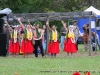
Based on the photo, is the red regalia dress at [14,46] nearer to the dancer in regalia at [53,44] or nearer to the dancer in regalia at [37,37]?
the dancer in regalia at [37,37]

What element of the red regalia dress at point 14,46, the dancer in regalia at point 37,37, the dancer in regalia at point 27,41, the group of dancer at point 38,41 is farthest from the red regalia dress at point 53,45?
the red regalia dress at point 14,46

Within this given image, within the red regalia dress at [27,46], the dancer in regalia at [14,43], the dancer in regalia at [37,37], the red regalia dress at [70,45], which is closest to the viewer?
the dancer in regalia at [37,37]

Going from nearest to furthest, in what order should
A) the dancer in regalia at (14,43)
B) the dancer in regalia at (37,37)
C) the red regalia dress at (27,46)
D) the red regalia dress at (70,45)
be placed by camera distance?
1. the dancer in regalia at (37,37)
2. the red regalia dress at (27,46)
3. the red regalia dress at (70,45)
4. the dancer in regalia at (14,43)

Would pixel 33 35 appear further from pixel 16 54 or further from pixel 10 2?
pixel 10 2

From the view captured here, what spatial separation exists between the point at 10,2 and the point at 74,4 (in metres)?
13.6

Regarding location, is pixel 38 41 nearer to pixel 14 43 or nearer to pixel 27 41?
pixel 27 41

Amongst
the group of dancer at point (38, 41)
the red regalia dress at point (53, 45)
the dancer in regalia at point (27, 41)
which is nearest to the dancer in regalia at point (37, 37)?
the group of dancer at point (38, 41)

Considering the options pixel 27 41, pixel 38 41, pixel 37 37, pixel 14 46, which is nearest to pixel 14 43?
pixel 14 46

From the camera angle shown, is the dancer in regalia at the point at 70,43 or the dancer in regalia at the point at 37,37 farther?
the dancer in regalia at the point at 70,43

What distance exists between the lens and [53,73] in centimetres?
1463

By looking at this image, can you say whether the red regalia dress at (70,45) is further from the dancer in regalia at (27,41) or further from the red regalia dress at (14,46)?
the red regalia dress at (14,46)

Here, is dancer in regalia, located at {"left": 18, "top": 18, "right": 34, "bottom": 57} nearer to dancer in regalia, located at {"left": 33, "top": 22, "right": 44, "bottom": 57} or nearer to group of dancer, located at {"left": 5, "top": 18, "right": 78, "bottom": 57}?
group of dancer, located at {"left": 5, "top": 18, "right": 78, "bottom": 57}

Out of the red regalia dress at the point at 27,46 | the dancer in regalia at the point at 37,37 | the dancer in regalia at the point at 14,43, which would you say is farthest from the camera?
the dancer in regalia at the point at 14,43

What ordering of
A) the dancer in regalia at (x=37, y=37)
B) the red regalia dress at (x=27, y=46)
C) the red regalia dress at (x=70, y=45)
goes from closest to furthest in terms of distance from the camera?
1. the dancer in regalia at (x=37, y=37)
2. the red regalia dress at (x=27, y=46)
3. the red regalia dress at (x=70, y=45)
